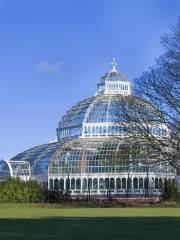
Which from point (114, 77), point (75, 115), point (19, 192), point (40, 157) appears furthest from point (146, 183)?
point (114, 77)

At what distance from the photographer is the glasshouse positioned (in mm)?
76062

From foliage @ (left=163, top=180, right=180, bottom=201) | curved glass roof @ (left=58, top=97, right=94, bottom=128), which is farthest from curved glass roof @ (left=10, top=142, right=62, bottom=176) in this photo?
foliage @ (left=163, top=180, right=180, bottom=201)

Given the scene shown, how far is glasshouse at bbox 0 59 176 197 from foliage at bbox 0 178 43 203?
7.74 meters

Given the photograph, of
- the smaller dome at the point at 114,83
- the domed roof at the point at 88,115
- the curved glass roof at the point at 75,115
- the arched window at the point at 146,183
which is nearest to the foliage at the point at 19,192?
the arched window at the point at 146,183

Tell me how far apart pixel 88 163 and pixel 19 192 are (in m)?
18.4

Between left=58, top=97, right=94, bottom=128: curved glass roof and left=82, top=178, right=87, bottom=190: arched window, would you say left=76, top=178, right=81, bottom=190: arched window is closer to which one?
left=82, top=178, right=87, bottom=190: arched window

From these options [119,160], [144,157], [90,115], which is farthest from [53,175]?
[144,157]

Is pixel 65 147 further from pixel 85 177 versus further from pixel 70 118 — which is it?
pixel 70 118

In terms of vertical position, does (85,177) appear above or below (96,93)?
below

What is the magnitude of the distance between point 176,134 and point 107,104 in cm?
5637

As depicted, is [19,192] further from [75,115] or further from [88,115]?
[75,115]

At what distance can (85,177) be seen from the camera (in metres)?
Answer: 78.1

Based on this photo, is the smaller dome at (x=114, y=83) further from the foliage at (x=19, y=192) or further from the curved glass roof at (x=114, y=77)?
the foliage at (x=19, y=192)
